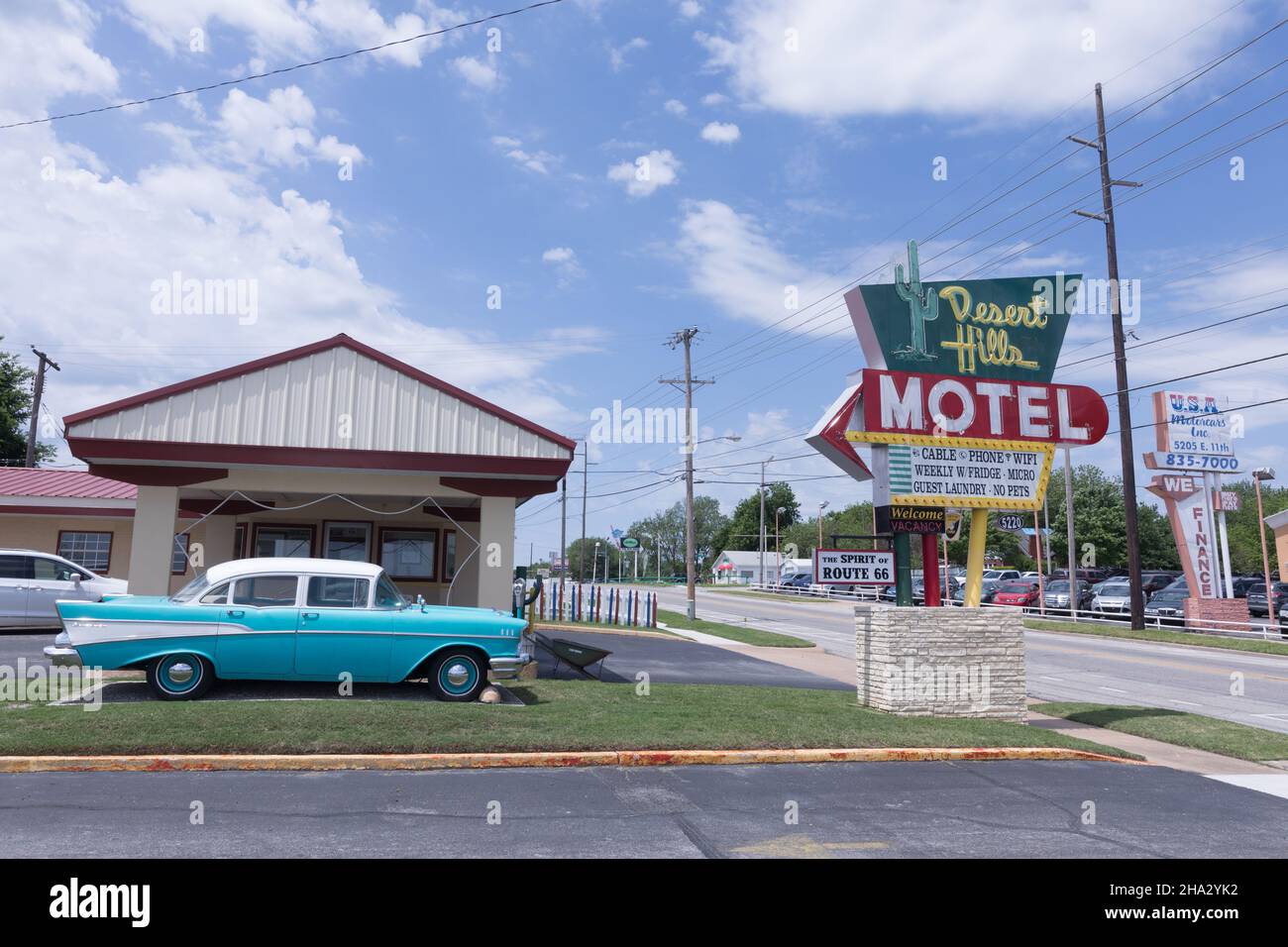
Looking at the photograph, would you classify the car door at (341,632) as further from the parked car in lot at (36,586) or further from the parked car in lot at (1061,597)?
the parked car in lot at (1061,597)

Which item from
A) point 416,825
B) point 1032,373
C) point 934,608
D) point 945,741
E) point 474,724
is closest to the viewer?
point 416,825

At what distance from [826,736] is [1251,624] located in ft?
93.4

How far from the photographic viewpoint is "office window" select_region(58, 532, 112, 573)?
22141 millimetres

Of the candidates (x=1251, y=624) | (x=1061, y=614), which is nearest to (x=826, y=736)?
(x=1251, y=624)

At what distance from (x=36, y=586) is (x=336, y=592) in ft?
Answer: 33.6

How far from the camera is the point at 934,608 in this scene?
495 inches

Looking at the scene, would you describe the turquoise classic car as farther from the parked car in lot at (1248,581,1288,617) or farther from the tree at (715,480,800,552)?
the tree at (715,480,800,552)

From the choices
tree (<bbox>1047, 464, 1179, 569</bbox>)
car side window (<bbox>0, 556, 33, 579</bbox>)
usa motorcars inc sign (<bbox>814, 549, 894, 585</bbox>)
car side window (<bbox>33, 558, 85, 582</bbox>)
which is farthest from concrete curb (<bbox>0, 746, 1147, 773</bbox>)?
tree (<bbox>1047, 464, 1179, 569</bbox>)

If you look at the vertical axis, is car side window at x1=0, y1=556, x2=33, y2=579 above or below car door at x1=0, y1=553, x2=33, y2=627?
above

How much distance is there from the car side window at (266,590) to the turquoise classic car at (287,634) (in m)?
0.01

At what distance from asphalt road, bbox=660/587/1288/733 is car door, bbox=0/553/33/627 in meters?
19.1

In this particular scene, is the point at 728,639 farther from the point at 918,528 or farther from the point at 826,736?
the point at 826,736
